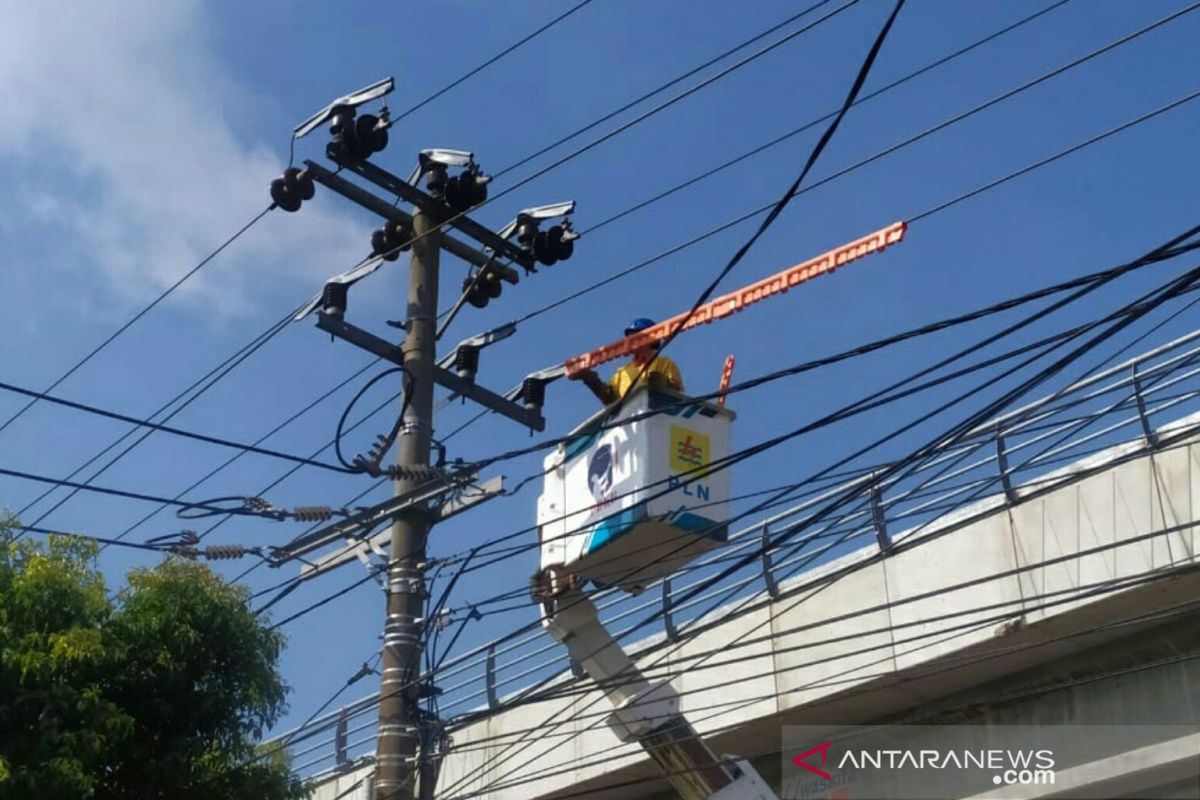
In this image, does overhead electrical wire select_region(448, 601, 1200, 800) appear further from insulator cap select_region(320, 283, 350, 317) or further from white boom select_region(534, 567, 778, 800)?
insulator cap select_region(320, 283, 350, 317)

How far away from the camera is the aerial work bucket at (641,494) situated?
11.4 meters

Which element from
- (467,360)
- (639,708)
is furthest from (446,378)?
(639,708)

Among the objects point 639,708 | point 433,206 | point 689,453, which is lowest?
point 639,708

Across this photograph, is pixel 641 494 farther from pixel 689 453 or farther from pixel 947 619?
pixel 947 619

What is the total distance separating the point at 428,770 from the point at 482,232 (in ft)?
16.8

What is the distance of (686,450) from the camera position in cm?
1163

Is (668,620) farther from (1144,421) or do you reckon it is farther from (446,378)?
(1144,421)

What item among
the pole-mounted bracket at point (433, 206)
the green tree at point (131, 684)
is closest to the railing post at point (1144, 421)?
the pole-mounted bracket at point (433, 206)

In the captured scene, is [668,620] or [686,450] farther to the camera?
[668,620]

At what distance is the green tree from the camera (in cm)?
1083

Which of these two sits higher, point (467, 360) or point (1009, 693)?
point (467, 360)

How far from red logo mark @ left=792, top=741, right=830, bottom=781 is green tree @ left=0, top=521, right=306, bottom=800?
→ 15.4ft

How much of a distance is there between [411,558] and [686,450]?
8.42 feet

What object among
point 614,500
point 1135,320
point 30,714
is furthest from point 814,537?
point 30,714
